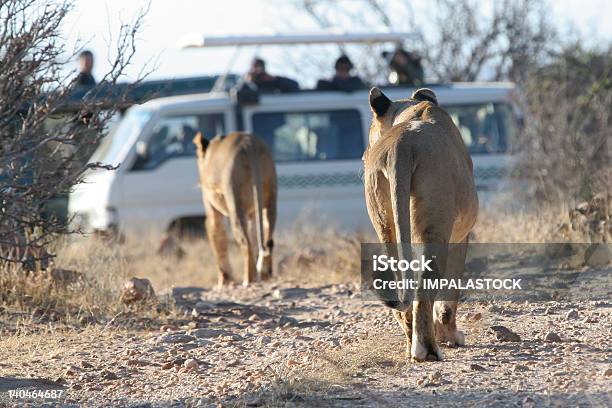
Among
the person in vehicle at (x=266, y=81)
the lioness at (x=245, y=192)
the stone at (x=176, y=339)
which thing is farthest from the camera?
the person in vehicle at (x=266, y=81)

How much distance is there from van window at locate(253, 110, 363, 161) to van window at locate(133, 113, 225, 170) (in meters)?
0.58

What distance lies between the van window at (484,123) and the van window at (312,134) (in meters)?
1.37

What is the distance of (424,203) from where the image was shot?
247 inches

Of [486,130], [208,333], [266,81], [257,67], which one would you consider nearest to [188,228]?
[266,81]

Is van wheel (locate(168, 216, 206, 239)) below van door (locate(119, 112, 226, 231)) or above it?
below

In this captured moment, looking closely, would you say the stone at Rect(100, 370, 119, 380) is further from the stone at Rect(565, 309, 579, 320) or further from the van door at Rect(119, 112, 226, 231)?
the van door at Rect(119, 112, 226, 231)

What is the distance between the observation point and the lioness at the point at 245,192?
436 inches

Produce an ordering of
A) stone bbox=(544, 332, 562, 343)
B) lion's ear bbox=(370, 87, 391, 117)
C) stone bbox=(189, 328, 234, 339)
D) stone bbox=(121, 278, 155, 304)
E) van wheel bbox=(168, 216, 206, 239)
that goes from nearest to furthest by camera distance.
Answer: stone bbox=(544, 332, 562, 343), lion's ear bbox=(370, 87, 391, 117), stone bbox=(189, 328, 234, 339), stone bbox=(121, 278, 155, 304), van wheel bbox=(168, 216, 206, 239)

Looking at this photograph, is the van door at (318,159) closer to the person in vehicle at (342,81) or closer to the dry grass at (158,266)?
the person in vehicle at (342,81)

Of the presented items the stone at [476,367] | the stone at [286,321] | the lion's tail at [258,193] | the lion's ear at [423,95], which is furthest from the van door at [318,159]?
the stone at [476,367]

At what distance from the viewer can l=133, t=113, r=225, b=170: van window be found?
1552cm

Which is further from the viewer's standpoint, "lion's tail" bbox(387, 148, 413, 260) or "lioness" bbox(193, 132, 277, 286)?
"lioness" bbox(193, 132, 277, 286)

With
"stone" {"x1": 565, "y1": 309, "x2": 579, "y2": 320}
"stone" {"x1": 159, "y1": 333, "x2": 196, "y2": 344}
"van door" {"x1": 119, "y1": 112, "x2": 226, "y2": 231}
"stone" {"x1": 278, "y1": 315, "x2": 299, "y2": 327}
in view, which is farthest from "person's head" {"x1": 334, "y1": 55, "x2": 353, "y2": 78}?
"stone" {"x1": 565, "y1": 309, "x2": 579, "y2": 320}

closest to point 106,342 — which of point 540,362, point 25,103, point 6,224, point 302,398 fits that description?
point 6,224
